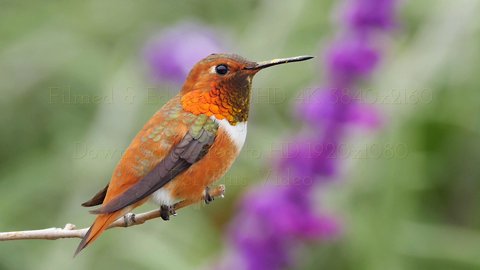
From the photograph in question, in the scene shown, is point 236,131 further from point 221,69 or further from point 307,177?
point 307,177

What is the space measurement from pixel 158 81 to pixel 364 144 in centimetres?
76

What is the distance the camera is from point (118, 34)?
4.17m

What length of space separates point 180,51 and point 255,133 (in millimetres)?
518

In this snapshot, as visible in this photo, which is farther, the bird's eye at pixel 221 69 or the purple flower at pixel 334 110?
the purple flower at pixel 334 110

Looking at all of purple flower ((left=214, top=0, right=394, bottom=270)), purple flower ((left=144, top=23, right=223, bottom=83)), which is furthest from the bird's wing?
purple flower ((left=144, top=23, right=223, bottom=83))

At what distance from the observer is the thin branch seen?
1.06m

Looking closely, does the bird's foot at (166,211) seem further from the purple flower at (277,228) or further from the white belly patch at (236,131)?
the purple flower at (277,228)

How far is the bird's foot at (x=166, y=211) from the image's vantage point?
1.21 metres

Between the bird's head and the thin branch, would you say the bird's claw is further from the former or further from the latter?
the bird's head

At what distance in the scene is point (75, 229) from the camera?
3.94ft

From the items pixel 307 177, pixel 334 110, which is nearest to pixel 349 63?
pixel 334 110

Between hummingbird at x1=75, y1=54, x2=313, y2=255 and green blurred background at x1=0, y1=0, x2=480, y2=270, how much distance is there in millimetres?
1162

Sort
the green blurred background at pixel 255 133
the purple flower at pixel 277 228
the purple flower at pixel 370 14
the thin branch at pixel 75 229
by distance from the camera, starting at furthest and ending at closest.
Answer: the green blurred background at pixel 255 133
the purple flower at pixel 370 14
the purple flower at pixel 277 228
the thin branch at pixel 75 229

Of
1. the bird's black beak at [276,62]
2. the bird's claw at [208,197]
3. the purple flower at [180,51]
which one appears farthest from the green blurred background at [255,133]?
the bird's black beak at [276,62]
